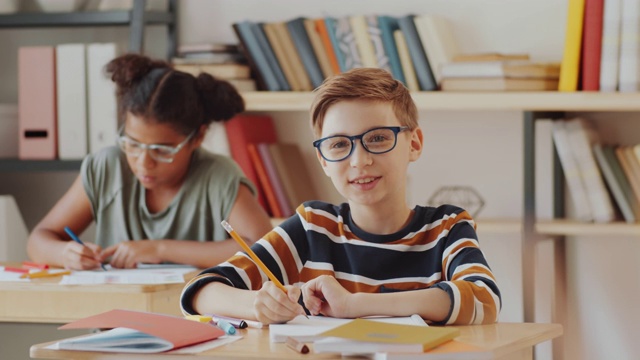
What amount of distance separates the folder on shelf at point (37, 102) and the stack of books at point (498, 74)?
1332mm

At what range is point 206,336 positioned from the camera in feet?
4.74

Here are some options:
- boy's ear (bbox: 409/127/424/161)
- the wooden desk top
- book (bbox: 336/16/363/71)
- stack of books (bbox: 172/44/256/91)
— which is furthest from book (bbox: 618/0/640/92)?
the wooden desk top

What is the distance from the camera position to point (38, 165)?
3.60m

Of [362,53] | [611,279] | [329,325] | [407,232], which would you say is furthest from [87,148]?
[329,325]

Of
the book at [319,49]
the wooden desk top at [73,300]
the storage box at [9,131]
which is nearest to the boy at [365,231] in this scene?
the wooden desk top at [73,300]

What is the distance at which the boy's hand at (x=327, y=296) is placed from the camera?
157 cm

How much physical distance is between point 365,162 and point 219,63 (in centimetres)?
183

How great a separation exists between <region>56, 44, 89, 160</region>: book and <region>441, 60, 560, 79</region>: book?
1.22 m

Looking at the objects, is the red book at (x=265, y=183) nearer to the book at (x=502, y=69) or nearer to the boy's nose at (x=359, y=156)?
the book at (x=502, y=69)

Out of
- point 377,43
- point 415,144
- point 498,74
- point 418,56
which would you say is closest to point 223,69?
point 377,43

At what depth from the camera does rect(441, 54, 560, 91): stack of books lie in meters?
3.16

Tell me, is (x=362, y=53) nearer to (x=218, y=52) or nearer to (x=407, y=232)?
(x=218, y=52)

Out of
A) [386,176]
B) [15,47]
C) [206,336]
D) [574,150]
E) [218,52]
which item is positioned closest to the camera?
[206,336]

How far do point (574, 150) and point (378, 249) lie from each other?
1.58m
